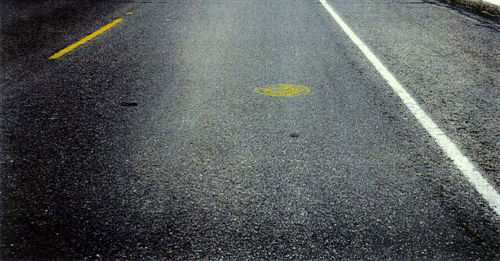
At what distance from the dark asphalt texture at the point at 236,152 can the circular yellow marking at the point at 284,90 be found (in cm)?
13

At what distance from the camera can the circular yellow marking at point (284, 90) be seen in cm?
495

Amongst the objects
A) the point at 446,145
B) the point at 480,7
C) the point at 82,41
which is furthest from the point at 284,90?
the point at 480,7

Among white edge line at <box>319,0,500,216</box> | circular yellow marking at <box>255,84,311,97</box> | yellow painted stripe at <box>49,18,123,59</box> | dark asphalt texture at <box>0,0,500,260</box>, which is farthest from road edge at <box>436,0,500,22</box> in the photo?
yellow painted stripe at <box>49,18,123,59</box>

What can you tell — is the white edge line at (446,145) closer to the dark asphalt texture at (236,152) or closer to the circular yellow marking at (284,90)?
the dark asphalt texture at (236,152)

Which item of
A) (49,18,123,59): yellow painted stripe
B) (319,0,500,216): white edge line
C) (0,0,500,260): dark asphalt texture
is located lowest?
(49,18,123,59): yellow painted stripe

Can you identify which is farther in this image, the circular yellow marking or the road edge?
the road edge

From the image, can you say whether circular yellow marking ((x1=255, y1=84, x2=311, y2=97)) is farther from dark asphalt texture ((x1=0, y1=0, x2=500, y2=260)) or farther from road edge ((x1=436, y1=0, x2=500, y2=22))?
road edge ((x1=436, y1=0, x2=500, y2=22))

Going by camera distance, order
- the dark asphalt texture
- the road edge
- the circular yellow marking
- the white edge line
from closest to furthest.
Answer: the dark asphalt texture < the white edge line < the circular yellow marking < the road edge

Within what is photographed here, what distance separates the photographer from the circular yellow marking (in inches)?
195

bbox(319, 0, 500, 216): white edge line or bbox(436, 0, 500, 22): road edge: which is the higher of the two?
bbox(436, 0, 500, 22): road edge

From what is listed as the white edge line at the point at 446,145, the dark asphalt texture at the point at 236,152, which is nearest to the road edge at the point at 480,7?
the dark asphalt texture at the point at 236,152

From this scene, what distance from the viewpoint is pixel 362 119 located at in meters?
4.27

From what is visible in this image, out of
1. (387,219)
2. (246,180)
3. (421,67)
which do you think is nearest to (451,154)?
(387,219)

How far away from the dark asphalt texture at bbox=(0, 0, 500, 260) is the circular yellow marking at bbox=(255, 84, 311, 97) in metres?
0.13
